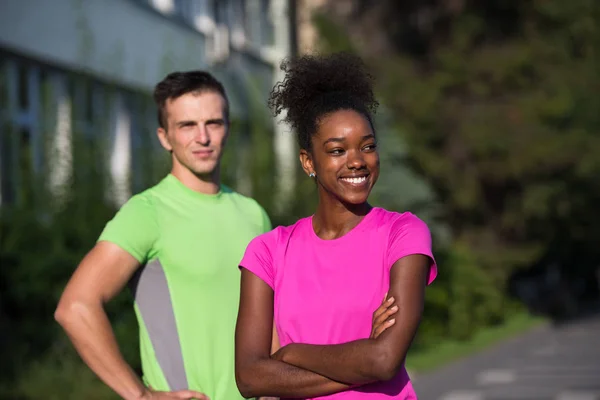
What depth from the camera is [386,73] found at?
2969 centimetres

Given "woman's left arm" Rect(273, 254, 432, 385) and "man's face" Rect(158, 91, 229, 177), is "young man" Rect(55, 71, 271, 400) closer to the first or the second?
"man's face" Rect(158, 91, 229, 177)

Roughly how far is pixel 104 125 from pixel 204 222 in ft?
31.5

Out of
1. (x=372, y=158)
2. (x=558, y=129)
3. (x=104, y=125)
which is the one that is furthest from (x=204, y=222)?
(x=558, y=129)

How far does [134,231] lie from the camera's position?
14.5 feet

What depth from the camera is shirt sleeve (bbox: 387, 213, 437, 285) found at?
3.61 metres

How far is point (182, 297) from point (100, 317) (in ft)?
0.87

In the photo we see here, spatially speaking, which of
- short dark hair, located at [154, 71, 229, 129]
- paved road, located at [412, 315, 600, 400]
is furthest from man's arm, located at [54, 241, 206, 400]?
paved road, located at [412, 315, 600, 400]

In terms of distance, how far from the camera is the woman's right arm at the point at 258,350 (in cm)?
371

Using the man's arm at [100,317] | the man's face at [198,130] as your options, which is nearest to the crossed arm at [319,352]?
the man's arm at [100,317]

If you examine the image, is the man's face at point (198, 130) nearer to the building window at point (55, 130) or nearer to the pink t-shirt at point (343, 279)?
the pink t-shirt at point (343, 279)

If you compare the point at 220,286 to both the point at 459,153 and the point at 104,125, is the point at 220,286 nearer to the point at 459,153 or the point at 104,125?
the point at 104,125

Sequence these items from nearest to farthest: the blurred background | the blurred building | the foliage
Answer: the blurred background
the blurred building
the foliage

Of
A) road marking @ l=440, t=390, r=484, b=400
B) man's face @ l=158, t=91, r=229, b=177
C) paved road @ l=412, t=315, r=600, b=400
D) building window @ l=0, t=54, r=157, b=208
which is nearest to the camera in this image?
man's face @ l=158, t=91, r=229, b=177

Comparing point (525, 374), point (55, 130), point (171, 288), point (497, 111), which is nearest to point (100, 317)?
point (171, 288)
